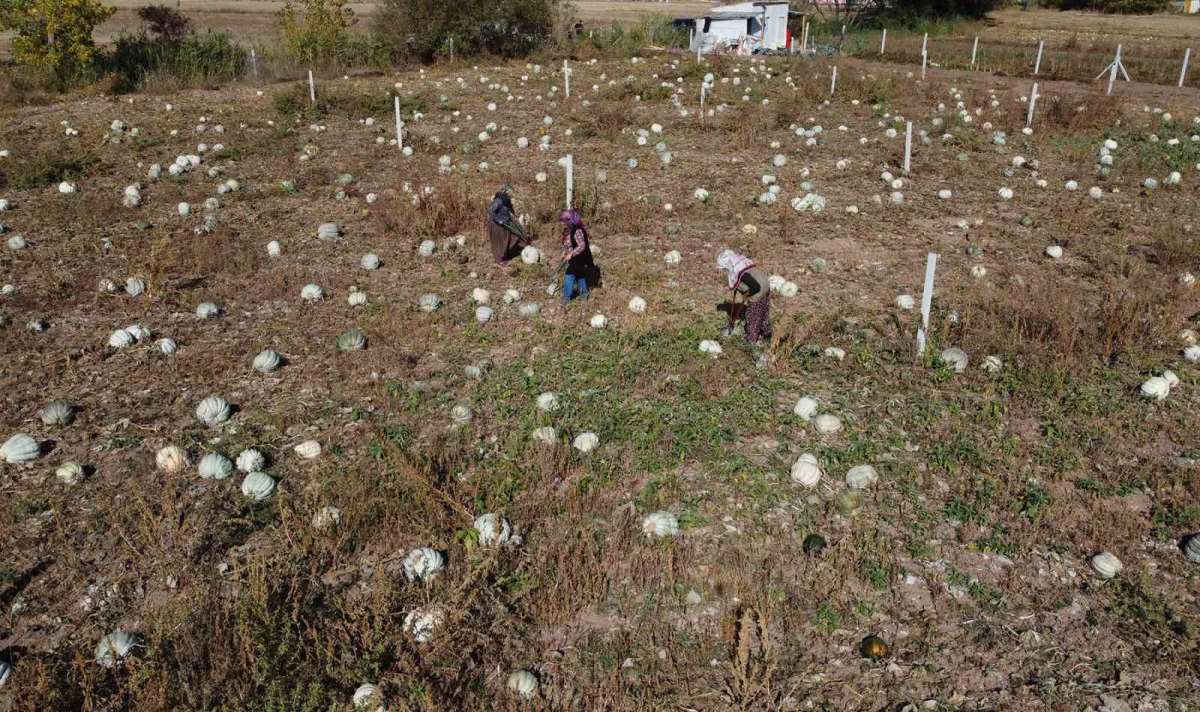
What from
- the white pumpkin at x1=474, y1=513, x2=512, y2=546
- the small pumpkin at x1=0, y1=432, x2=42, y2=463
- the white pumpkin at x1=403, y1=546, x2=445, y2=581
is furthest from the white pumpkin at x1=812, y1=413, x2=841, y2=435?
the small pumpkin at x1=0, y1=432, x2=42, y2=463

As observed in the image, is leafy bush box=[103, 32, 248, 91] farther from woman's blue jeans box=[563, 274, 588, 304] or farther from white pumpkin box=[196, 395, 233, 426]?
white pumpkin box=[196, 395, 233, 426]

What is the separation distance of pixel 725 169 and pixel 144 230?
30.5 ft

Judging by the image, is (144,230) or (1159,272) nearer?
(1159,272)

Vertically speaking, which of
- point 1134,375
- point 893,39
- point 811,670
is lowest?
point 811,670

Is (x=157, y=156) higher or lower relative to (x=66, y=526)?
higher

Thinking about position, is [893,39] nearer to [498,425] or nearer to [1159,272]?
[1159,272]

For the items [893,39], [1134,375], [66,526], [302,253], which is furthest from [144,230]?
[893,39]

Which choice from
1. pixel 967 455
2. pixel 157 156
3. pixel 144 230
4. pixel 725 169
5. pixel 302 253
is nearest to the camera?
pixel 967 455

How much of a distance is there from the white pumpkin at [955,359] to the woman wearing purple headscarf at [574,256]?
374 cm

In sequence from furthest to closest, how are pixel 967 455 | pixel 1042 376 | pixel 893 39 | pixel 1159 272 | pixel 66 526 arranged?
pixel 893 39 → pixel 1159 272 → pixel 1042 376 → pixel 967 455 → pixel 66 526

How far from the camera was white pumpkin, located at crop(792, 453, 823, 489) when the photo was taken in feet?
18.9

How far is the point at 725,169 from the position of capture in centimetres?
1439

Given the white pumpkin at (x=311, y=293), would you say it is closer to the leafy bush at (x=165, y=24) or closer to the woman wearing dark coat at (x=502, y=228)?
the woman wearing dark coat at (x=502, y=228)

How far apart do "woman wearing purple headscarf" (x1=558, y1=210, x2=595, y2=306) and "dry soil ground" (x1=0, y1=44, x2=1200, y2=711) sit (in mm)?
394
